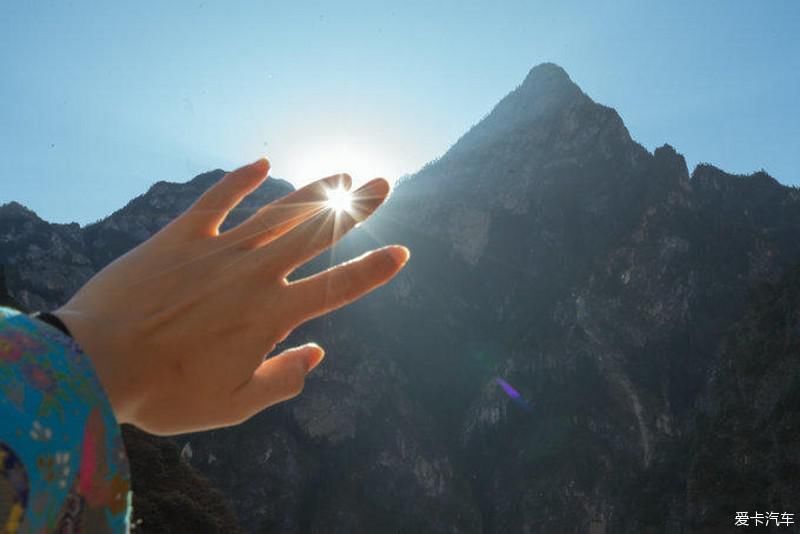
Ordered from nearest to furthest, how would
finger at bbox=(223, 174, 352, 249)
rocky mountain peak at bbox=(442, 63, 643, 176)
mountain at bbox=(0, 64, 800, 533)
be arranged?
finger at bbox=(223, 174, 352, 249), mountain at bbox=(0, 64, 800, 533), rocky mountain peak at bbox=(442, 63, 643, 176)

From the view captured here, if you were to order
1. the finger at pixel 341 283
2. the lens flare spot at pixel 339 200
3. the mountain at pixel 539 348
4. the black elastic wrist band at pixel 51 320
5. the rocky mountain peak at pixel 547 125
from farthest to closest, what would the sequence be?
the rocky mountain peak at pixel 547 125 < the mountain at pixel 539 348 < the lens flare spot at pixel 339 200 < the finger at pixel 341 283 < the black elastic wrist band at pixel 51 320

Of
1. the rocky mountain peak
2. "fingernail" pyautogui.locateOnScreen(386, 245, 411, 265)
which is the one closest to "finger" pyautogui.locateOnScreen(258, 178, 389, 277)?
"fingernail" pyautogui.locateOnScreen(386, 245, 411, 265)

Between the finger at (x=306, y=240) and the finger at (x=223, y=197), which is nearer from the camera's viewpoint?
the finger at (x=306, y=240)

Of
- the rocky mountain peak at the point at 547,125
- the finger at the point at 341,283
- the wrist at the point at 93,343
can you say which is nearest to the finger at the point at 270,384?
the finger at the point at 341,283

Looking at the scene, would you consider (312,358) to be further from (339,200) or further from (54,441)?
(54,441)

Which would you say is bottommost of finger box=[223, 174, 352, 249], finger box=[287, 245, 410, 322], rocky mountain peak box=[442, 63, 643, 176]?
finger box=[287, 245, 410, 322]

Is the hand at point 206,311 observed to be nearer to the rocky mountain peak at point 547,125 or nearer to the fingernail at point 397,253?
the fingernail at point 397,253

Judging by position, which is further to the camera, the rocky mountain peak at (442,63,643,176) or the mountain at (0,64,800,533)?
the rocky mountain peak at (442,63,643,176)

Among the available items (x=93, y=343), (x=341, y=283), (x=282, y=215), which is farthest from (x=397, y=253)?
(x=93, y=343)

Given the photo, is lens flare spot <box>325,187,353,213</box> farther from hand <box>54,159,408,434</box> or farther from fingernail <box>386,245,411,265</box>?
fingernail <box>386,245,411,265</box>
